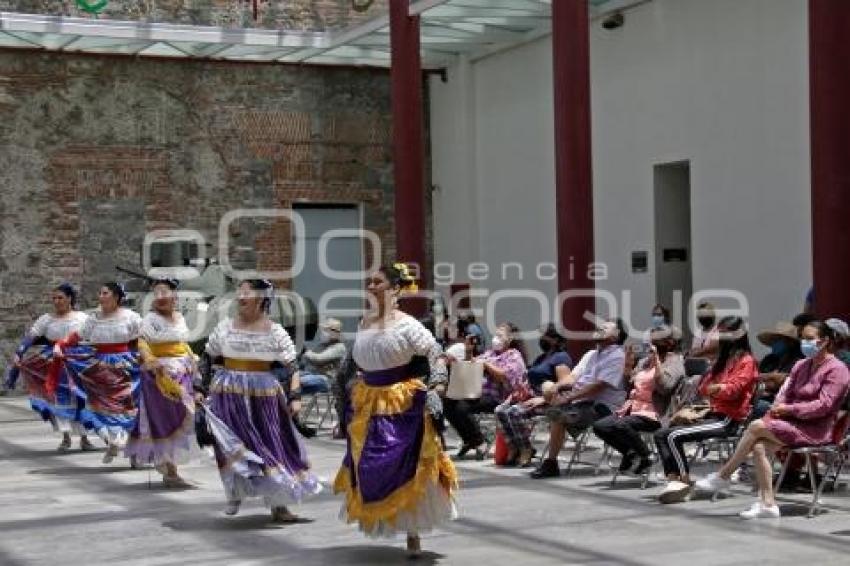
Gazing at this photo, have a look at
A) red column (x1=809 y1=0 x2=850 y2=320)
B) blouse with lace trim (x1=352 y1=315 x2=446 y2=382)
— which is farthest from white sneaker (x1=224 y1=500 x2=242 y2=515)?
red column (x1=809 y1=0 x2=850 y2=320)

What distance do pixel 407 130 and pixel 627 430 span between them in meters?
9.29

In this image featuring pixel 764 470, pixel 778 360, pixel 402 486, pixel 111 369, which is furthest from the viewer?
pixel 111 369

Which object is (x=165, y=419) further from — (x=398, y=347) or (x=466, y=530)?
(x=398, y=347)

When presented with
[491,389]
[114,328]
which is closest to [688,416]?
[491,389]

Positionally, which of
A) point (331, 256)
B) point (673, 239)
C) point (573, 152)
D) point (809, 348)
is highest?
point (573, 152)

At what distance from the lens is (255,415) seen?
9.54 m

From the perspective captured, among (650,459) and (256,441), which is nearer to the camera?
(256,441)

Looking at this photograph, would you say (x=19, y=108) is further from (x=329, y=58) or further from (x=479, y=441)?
(x=479, y=441)

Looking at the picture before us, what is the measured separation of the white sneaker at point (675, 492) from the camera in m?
9.91

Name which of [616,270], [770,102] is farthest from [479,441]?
[616,270]

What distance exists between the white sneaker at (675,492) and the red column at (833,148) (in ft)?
11.0

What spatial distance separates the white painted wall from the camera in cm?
1723

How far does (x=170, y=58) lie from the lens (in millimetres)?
23344

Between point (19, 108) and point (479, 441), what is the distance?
12299 millimetres
